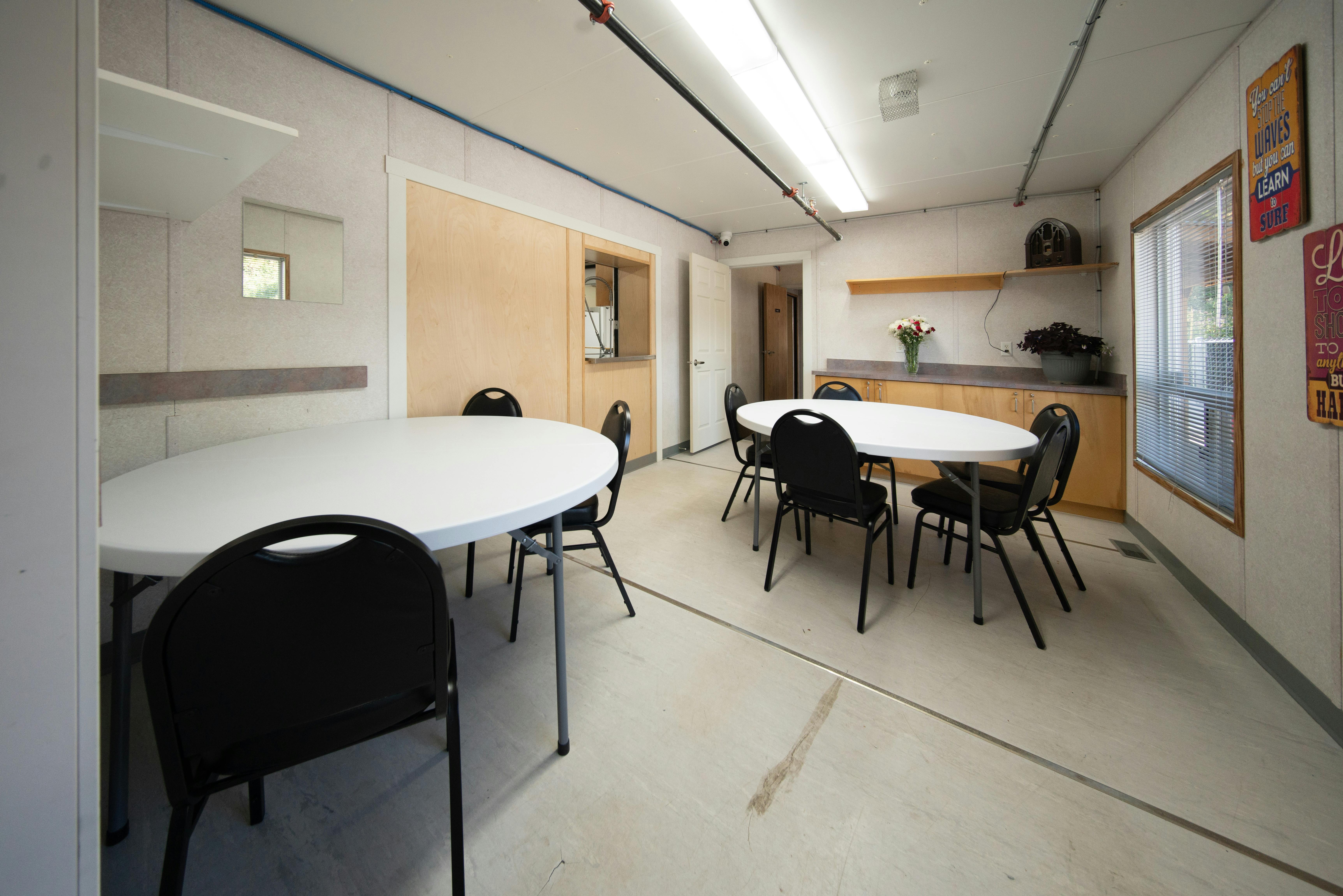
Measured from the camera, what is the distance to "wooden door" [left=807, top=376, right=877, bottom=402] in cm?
485

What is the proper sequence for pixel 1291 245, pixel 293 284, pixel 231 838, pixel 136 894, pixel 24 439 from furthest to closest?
pixel 293 284 → pixel 1291 245 → pixel 231 838 → pixel 136 894 → pixel 24 439

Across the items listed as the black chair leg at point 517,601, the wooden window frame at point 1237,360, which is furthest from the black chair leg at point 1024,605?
the black chair leg at point 517,601

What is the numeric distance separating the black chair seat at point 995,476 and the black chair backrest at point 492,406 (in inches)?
102

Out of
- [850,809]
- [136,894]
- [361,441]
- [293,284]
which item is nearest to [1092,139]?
[850,809]

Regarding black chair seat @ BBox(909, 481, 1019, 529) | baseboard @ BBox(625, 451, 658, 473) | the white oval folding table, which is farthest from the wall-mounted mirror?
black chair seat @ BBox(909, 481, 1019, 529)

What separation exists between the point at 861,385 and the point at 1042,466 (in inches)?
123

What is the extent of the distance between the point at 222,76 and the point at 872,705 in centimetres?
383

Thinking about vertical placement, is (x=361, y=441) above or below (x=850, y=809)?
above

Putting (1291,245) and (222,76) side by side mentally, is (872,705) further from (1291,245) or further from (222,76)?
(222,76)

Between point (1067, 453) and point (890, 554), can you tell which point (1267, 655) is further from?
point (890, 554)

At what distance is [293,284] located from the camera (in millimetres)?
2418

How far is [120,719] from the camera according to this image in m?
1.22

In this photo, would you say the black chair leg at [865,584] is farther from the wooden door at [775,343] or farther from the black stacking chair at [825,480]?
the wooden door at [775,343]

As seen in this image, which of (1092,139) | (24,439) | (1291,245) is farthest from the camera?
(1092,139)
